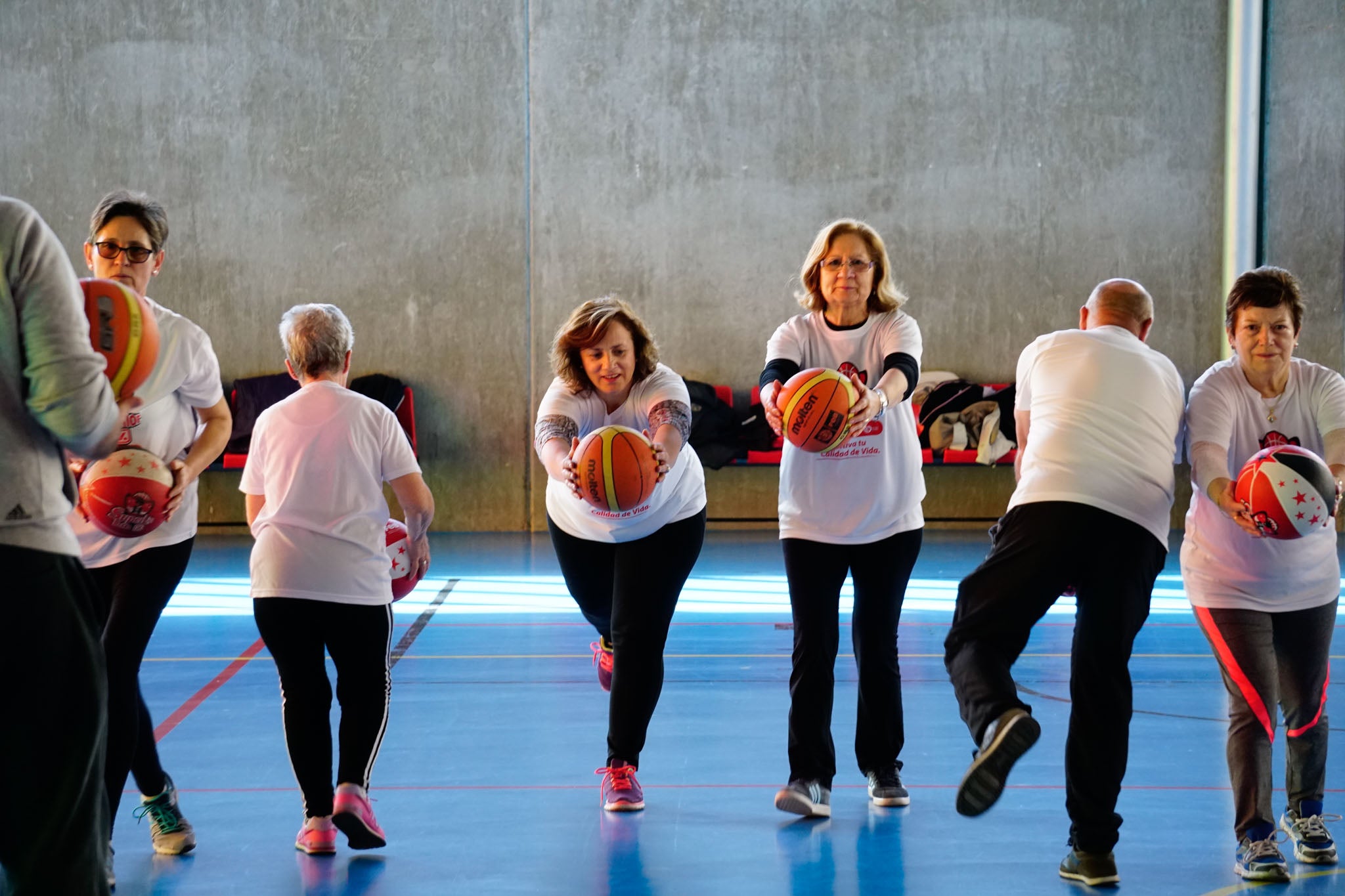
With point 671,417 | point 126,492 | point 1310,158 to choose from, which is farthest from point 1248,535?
point 1310,158

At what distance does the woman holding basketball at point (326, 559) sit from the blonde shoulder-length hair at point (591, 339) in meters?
0.60

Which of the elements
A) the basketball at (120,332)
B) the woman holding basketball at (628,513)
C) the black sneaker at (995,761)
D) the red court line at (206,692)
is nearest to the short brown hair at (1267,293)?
the black sneaker at (995,761)

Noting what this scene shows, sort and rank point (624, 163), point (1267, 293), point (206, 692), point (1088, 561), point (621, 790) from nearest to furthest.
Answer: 1. point (1088, 561)
2. point (1267, 293)
3. point (621, 790)
4. point (206, 692)
5. point (624, 163)

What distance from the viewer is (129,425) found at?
3.17 metres

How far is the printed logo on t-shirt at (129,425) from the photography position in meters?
3.16

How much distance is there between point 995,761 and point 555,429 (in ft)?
5.06

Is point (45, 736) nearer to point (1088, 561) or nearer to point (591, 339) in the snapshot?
point (591, 339)

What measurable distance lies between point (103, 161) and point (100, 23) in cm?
116

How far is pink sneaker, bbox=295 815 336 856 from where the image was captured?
10.7 feet

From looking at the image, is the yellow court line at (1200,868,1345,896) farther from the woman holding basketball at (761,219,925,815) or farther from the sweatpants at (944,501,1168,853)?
the woman holding basketball at (761,219,925,815)

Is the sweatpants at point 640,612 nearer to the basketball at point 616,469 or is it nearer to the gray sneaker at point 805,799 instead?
the basketball at point 616,469

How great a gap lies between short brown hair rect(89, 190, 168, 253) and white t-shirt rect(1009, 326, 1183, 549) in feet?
7.34

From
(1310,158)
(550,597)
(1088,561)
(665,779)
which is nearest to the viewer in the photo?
(1088,561)

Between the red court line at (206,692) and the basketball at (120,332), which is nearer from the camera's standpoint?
the basketball at (120,332)
